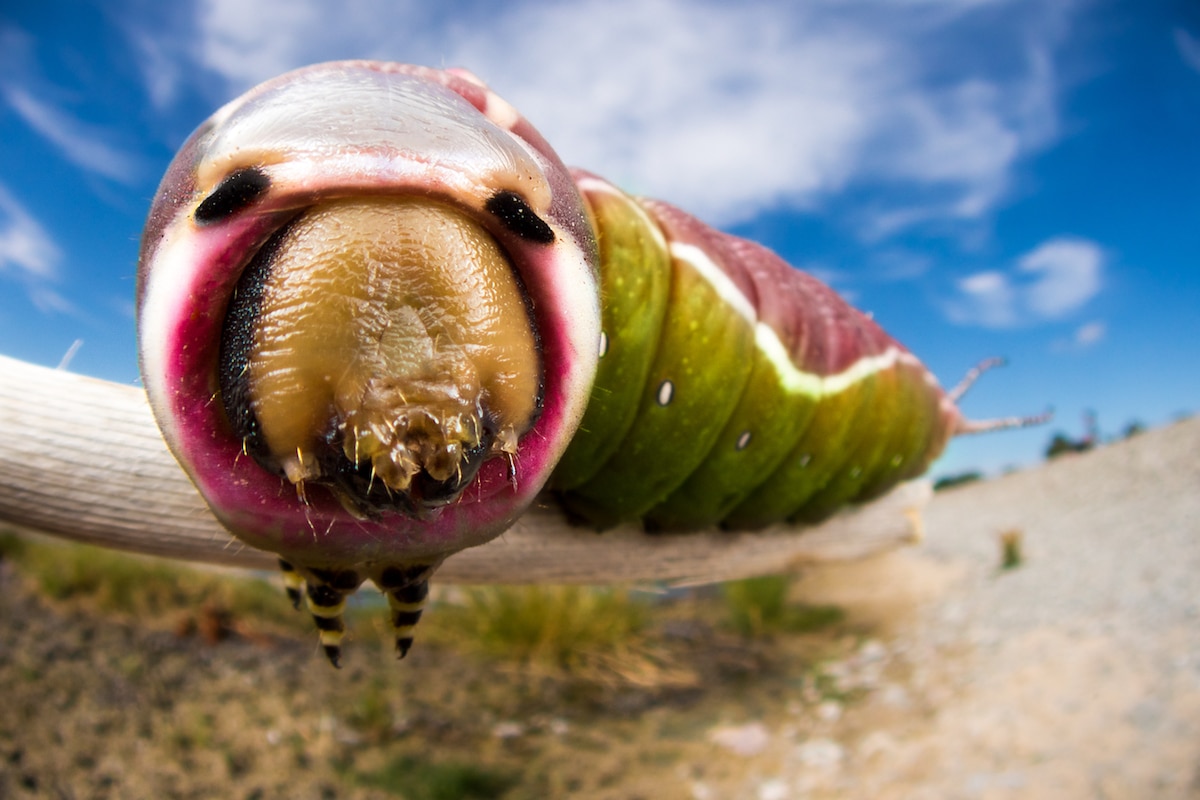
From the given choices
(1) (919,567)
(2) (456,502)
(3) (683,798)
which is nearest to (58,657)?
(3) (683,798)

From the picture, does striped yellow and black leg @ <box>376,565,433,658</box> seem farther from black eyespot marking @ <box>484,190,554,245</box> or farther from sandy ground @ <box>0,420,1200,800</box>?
sandy ground @ <box>0,420,1200,800</box>

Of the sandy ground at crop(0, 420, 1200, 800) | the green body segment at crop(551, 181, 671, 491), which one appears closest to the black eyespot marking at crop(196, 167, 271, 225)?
the green body segment at crop(551, 181, 671, 491)

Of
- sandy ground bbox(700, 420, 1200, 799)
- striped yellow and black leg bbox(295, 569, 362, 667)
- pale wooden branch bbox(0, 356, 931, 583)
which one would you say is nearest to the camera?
striped yellow and black leg bbox(295, 569, 362, 667)

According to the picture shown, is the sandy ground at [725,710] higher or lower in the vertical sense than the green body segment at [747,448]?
lower

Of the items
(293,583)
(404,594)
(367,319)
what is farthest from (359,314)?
(293,583)

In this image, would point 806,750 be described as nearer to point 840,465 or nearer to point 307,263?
point 840,465

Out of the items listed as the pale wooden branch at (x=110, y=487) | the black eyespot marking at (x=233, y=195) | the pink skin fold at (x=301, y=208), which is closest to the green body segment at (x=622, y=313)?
the pale wooden branch at (x=110, y=487)

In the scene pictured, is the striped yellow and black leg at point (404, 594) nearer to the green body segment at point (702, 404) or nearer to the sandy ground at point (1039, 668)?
the green body segment at point (702, 404)
